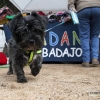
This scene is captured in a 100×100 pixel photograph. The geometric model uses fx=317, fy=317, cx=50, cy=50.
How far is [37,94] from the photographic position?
13.6 ft

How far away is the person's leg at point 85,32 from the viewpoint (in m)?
7.16

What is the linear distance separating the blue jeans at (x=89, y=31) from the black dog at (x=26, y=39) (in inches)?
87.6

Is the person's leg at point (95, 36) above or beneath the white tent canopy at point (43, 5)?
beneath

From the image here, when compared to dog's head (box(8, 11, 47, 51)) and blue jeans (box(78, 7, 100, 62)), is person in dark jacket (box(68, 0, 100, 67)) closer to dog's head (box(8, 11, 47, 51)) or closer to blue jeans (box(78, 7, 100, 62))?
blue jeans (box(78, 7, 100, 62))

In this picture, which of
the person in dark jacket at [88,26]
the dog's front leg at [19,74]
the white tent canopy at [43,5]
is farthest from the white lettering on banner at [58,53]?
the dog's front leg at [19,74]

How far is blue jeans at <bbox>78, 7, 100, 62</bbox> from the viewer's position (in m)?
7.15

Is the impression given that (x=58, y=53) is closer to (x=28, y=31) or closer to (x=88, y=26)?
(x=88, y=26)

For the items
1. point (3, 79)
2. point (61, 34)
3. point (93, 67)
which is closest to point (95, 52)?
point (93, 67)

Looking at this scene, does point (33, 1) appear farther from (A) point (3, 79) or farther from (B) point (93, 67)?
(A) point (3, 79)

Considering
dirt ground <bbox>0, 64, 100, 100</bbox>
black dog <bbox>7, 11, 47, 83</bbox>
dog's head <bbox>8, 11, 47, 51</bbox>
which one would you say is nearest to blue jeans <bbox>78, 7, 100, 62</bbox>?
dirt ground <bbox>0, 64, 100, 100</bbox>

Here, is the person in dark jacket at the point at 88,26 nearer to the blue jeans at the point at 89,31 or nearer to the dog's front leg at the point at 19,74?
the blue jeans at the point at 89,31

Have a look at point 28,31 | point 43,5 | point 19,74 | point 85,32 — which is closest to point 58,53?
point 85,32

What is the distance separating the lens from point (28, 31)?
4.77 metres

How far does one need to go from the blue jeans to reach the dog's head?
7.88ft
